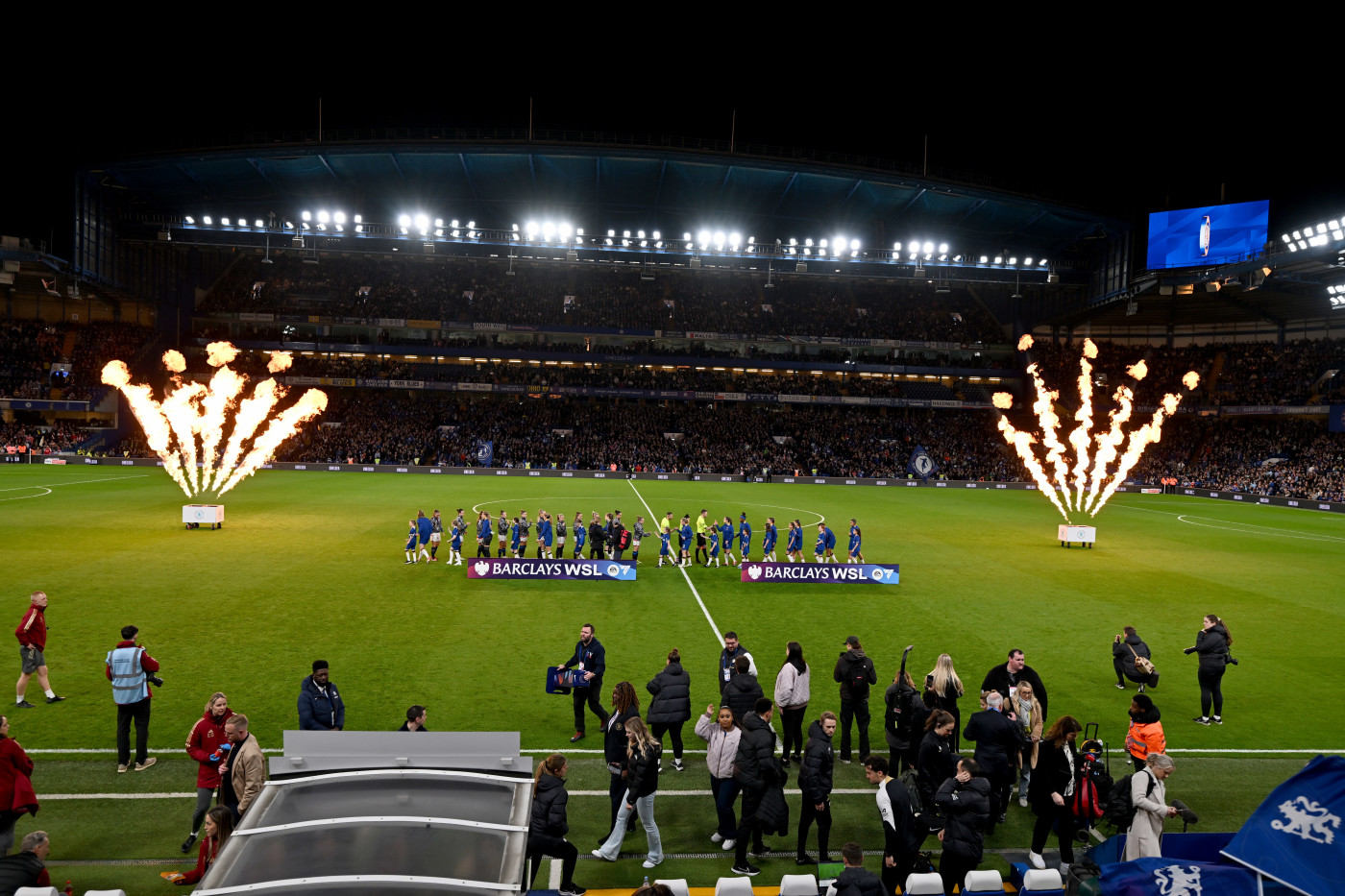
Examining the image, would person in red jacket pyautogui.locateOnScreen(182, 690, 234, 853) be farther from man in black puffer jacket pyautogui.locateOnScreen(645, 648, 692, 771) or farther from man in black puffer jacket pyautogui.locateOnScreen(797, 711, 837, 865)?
man in black puffer jacket pyautogui.locateOnScreen(797, 711, 837, 865)

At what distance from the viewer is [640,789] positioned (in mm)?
7180

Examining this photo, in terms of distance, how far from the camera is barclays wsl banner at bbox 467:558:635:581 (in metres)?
19.7

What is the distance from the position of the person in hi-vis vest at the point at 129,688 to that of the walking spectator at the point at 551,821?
5.31m

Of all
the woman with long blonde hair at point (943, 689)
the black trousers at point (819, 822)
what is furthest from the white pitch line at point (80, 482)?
the woman with long blonde hair at point (943, 689)

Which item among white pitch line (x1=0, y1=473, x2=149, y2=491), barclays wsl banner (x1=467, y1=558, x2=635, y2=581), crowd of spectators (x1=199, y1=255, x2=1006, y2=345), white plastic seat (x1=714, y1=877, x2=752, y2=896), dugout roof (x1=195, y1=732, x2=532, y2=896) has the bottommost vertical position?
barclays wsl banner (x1=467, y1=558, x2=635, y2=581)

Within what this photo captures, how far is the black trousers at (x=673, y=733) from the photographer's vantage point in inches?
354

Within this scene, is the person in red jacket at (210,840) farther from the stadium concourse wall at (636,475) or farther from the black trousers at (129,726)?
the stadium concourse wall at (636,475)

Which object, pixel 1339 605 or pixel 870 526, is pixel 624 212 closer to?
pixel 870 526

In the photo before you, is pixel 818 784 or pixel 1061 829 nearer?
pixel 818 784

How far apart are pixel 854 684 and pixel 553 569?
11695 mm

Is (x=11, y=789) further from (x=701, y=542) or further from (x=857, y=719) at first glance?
(x=701, y=542)

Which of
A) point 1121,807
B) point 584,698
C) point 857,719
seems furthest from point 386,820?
point 857,719

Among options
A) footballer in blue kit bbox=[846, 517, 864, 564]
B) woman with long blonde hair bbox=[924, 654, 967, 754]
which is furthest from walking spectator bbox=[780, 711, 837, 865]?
footballer in blue kit bbox=[846, 517, 864, 564]

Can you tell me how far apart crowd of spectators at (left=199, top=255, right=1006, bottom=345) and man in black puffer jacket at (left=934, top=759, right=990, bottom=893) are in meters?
56.9
